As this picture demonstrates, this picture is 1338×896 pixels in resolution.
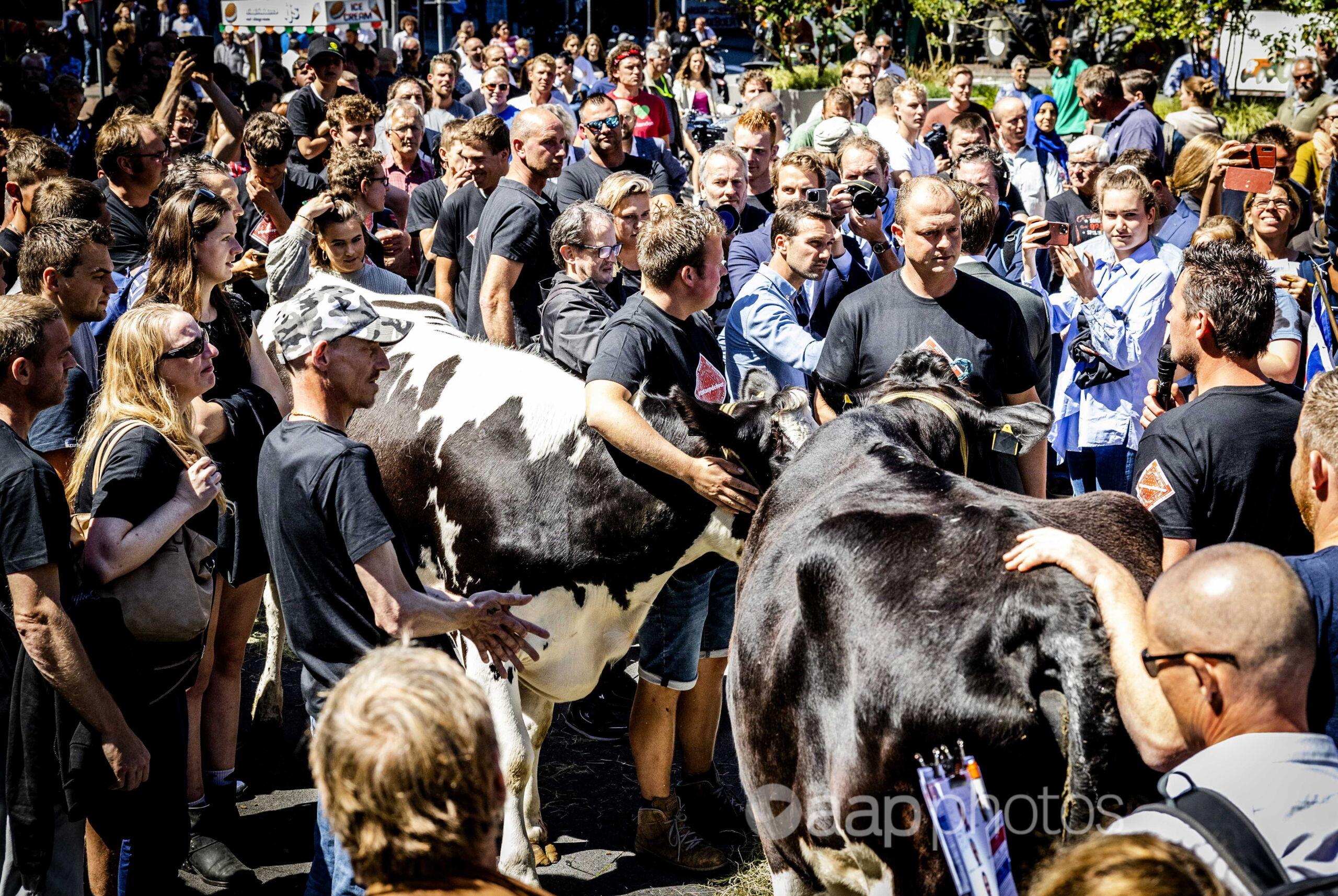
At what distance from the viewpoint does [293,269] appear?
586 cm

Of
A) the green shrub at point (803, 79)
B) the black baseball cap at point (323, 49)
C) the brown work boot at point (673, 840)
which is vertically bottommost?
the brown work boot at point (673, 840)

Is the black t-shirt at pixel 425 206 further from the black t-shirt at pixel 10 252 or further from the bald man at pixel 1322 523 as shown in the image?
the bald man at pixel 1322 523

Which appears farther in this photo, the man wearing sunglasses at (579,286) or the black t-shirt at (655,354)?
the man wearing sunglasses at (579,286)

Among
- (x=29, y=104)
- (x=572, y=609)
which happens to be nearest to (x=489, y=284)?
(x=572, y=609)

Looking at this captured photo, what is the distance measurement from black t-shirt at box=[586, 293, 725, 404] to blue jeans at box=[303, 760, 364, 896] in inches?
58.5

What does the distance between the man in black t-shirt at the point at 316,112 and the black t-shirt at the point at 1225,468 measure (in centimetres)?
693

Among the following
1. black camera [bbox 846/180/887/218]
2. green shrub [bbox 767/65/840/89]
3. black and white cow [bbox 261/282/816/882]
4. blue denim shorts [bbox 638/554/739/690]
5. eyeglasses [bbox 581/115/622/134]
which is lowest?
blue denim shorts [bbox 638/554/739/690]

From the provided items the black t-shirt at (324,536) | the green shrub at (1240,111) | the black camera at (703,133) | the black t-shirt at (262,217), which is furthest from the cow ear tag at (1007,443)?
the green shrub at (1240,111)

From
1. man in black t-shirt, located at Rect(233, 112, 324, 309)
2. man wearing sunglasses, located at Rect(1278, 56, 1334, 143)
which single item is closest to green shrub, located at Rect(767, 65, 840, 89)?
man wearing sunglasses, located at Rect(1278, 56, 1334, 143)

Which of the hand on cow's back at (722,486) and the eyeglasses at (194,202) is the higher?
the eyeglasses at (194,202)

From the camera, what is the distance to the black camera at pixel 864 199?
612cm

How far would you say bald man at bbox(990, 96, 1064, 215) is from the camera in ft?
33.0

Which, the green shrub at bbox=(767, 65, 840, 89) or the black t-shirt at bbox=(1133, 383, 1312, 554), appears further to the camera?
the green shrub at bbox=(767, 65, 840, 89)

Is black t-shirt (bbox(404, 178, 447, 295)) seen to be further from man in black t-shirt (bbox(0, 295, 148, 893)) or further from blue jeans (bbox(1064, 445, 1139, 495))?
man in black t-shirt (bbox(0, 295, 148, 893))
